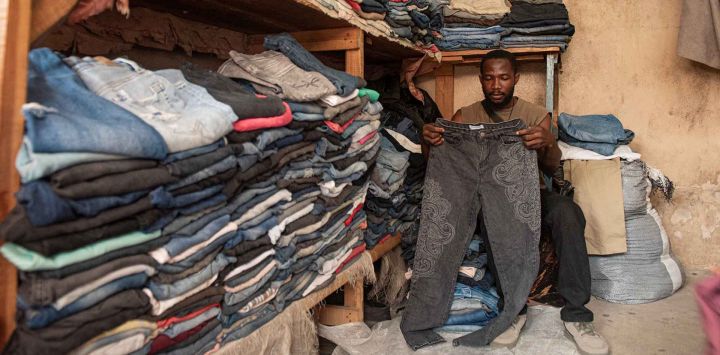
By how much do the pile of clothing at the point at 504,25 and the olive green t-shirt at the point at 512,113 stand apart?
2.09 ft

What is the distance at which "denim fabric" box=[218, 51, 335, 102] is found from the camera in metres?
1.77

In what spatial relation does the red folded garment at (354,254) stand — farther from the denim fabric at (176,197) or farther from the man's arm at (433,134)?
the denim fabric at (176,197)

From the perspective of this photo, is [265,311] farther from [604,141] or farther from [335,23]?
[604,141]

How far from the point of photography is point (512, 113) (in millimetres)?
3057

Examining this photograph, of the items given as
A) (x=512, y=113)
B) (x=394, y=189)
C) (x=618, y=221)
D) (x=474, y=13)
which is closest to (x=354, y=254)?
(x=394, y=189)

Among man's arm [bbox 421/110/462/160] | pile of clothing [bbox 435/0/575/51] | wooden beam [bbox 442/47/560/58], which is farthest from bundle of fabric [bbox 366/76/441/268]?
pile of clothing [bbox 435/0/575/51]

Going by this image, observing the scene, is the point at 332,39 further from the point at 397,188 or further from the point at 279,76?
the point at 397,188

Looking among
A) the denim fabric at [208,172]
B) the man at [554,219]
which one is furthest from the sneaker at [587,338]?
the denim fabric at [208,172]

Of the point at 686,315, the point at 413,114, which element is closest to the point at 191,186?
the point at 413,114

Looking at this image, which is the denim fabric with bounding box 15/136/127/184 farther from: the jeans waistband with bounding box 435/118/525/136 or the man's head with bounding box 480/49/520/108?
the man's head with bounding box 480/49/520/108

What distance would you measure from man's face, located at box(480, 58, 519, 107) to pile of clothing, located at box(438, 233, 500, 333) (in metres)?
0.86

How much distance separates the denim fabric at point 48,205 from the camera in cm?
90

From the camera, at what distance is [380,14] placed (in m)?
2.60

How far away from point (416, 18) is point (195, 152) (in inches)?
85.2
